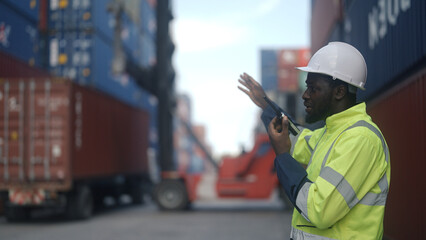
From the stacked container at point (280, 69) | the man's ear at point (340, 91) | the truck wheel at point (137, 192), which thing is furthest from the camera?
the stacked container at point (280, 69)

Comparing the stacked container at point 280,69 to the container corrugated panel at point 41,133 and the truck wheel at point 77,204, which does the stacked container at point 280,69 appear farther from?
the container corrugated panel at point 41,133

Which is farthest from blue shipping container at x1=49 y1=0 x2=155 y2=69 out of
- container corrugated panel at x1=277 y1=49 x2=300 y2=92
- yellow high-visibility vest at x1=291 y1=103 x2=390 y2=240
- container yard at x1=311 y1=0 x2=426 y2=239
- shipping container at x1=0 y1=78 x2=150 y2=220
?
yellow high-visibility vest at x1=291 y1=103 x2=390 y2=240

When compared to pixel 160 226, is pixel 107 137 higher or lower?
higher

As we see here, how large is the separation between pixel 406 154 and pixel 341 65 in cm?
344

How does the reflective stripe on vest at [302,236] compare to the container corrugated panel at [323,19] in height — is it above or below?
below

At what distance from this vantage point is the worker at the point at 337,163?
2.04 m

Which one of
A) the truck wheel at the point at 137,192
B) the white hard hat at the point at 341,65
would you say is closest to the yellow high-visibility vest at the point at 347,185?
the white hard hat at the point at 341,65

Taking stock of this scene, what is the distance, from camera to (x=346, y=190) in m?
2.03

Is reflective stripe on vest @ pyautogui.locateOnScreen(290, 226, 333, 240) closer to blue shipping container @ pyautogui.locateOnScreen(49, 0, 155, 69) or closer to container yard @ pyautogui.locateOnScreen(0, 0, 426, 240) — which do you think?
container yard @ pyautogui.locateOnScreen(0, 0, 426, 240)

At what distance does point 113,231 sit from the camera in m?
9.91

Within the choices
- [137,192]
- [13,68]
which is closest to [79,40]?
[137,192]

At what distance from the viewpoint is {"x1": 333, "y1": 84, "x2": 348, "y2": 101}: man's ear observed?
2.29 m

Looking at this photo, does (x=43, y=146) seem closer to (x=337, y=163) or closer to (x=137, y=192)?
(x=137, y=192)

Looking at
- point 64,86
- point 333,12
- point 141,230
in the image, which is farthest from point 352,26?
point 64,86
